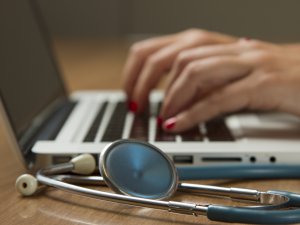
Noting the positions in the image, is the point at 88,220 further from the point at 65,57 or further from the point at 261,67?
the point at 65,57

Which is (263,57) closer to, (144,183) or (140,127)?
(140,127)

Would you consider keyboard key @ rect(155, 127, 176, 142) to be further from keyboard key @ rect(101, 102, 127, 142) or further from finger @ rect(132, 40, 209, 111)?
finger @ rect(132, 40, 209, 111)

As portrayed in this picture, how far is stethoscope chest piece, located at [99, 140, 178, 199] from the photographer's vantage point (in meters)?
0.51

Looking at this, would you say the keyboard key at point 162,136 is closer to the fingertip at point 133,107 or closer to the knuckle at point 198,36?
the fingertip at point 133,107

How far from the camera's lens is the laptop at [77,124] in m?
0.62

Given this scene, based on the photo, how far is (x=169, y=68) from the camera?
0.92 meters

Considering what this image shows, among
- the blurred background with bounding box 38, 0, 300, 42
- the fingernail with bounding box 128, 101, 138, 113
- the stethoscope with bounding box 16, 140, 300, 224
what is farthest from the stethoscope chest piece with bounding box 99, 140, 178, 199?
the blurred background with bounding box 38, 0, 300, 42

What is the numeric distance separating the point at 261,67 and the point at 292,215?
366 millimetres

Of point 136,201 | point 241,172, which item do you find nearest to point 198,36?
point 241,172

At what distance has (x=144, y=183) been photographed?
517 millimetres

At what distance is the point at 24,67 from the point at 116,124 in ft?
0.51

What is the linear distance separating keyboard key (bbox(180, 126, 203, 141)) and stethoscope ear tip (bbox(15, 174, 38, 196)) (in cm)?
22

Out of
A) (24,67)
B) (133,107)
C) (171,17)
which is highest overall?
(24,67)

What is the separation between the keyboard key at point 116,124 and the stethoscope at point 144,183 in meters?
0.12
